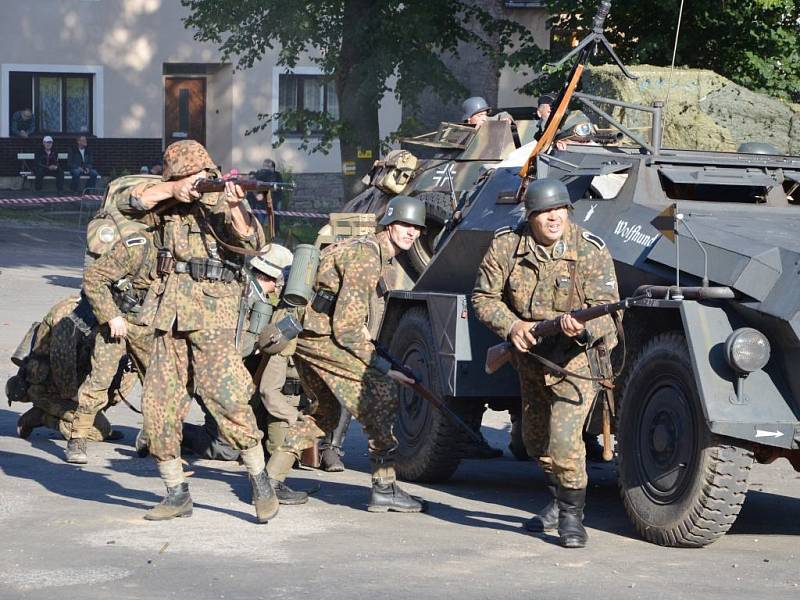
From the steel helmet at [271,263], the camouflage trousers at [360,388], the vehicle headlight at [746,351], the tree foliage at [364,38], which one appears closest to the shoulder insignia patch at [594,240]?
the vehicle headlight at [746,351]

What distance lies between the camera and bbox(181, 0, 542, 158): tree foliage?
21.9 metres

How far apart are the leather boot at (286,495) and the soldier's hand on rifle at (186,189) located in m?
1.60

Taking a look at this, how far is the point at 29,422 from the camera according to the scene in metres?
10.3

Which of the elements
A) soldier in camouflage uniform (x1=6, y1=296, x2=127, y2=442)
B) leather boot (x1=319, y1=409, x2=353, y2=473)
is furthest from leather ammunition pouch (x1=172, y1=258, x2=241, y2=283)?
soldier in camouflage uniform (x1=6, y1=296, x2=127, y2=442)

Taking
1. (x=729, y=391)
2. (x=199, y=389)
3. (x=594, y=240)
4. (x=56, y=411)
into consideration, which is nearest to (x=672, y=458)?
(x=729, y=391)

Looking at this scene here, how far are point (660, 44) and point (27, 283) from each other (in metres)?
8.30

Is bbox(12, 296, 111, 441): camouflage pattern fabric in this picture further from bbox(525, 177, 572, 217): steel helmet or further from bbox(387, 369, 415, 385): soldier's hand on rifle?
bbox(525, 177, 572, 217): steel helmet

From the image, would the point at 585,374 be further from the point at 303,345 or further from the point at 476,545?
the point at 303,345

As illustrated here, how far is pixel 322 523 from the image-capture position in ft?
25.1

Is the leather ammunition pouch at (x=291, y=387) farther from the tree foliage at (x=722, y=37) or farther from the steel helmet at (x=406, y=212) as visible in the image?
the tree foliage at (x=722, y=37)

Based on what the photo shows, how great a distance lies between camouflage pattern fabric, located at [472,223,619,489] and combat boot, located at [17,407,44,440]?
13.1ft

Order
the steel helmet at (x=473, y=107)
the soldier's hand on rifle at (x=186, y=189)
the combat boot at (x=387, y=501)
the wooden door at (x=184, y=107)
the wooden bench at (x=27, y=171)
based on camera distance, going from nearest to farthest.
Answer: the soldier's hand on rifle at (x=186, y=189), the combat boot at (x=387, y=501), the steel helmet at (x=473, y=107), the wooden bench at (x=27, y=171), the wooden door at (x=184, y=107)

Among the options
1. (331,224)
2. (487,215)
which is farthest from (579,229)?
(331,224)

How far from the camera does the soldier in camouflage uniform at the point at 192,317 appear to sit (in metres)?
7.50
